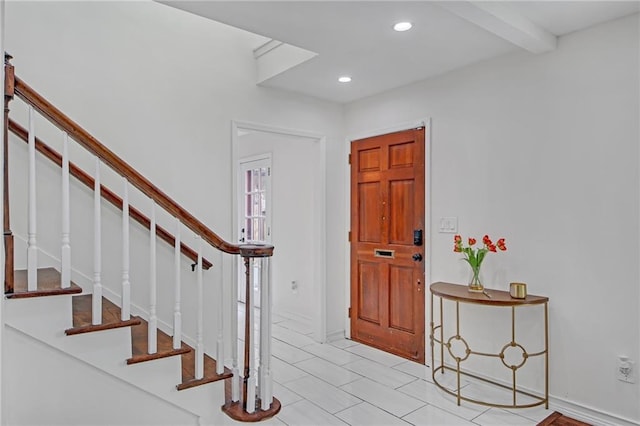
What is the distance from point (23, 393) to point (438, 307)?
9.27 feet

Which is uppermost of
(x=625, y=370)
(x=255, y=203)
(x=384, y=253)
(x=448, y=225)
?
(x=255, y=203)

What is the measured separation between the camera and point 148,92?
10.0 feet

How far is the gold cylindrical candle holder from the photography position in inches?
108

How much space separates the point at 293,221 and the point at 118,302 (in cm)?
241

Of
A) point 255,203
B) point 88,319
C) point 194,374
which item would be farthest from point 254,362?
point 255,203

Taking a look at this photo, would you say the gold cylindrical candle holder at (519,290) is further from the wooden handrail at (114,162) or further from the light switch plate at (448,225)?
the wooden handrail at (114,162)

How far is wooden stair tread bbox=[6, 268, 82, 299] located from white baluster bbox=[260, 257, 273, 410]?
92 centimetres

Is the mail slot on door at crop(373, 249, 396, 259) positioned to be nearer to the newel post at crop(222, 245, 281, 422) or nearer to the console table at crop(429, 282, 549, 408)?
the console table at crop(429, 282, 549, 408)

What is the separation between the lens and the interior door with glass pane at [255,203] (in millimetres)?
5461

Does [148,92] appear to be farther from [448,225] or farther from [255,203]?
[255,203]

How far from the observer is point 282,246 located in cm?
518

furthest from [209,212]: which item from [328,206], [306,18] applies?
[306,18]

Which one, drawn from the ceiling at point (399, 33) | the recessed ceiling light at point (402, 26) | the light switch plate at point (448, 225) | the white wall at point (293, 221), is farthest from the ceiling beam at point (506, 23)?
the white wall at point (293, 221)

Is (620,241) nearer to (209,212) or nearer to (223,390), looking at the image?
(223,390)
